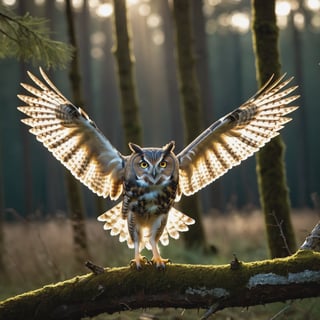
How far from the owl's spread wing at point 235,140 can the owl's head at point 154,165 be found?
65cm

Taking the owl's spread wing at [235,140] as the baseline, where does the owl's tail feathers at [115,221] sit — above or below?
below

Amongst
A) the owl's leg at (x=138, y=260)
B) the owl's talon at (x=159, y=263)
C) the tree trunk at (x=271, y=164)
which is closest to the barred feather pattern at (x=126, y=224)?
the owl's leg at (x=138, y=260)

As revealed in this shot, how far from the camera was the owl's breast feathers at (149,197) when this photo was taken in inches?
200

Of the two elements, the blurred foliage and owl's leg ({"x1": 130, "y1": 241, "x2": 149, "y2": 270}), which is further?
the blurred foliage

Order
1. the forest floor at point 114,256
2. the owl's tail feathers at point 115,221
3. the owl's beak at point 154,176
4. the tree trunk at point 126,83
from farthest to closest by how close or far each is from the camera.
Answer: the tree trunk at point 126,83
the forest floor at point 114,256
the owl's tail feathers at point 115,221
the owl's beak at point 154,176

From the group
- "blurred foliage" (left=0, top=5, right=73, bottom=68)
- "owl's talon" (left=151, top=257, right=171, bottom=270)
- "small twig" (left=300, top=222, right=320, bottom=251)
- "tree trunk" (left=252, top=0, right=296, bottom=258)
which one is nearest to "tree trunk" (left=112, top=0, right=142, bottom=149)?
"tree trunk" (left=252, top=0, right=296, bottom=258)

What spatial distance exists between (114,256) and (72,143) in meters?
3.28

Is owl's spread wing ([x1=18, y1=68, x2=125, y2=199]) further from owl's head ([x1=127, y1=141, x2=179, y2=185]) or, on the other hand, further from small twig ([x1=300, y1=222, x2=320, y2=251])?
small twig ([x1=300, y1=222, x2=320, y2=251])

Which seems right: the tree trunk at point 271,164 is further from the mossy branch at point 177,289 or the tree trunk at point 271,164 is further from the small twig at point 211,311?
the small twig at point 211,311

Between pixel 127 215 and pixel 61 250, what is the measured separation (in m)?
5.55

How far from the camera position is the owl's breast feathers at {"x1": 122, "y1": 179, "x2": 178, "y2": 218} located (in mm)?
5070

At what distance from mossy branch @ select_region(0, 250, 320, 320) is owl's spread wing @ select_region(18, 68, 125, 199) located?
128 cm

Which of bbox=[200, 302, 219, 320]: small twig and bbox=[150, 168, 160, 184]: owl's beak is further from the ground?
bbox=[150, 168, 160, 184]: owl's beak

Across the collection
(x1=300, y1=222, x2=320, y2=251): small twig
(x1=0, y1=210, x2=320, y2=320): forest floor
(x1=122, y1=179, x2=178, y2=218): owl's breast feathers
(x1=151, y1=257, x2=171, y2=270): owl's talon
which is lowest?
(x1=0, y1=210, x2=320, y2=320): forest floor
